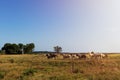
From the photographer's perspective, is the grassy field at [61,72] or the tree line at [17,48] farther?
the tree line at [17,48]

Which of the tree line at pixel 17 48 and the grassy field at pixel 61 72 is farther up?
the tree line at pixel 17 48

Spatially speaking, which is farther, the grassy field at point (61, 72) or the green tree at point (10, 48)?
the green tree at point (10, 48)

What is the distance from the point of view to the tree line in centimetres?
13050

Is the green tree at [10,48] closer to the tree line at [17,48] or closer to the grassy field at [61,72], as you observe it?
the tree line at [17,48]

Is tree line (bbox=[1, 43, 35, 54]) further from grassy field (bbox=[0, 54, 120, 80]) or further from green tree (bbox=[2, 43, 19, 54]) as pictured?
grassy field (bbox=[0, 54, 120, 80])

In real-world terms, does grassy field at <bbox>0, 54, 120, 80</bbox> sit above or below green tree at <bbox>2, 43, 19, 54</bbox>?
below

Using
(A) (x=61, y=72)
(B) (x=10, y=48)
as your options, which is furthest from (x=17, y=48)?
(A) (x=61, y=72)

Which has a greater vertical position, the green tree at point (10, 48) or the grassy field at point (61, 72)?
the green tree at point (10, 48)

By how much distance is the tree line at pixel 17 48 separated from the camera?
130m

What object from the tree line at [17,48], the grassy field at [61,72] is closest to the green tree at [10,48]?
the tree line at [17,48]

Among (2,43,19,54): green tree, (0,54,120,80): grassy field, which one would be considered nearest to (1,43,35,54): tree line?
(2,43,19,54): green tree

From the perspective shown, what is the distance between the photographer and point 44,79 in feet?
69.4

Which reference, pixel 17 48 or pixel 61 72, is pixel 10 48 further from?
pixel 61 72

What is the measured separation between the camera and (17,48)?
132750 mm
